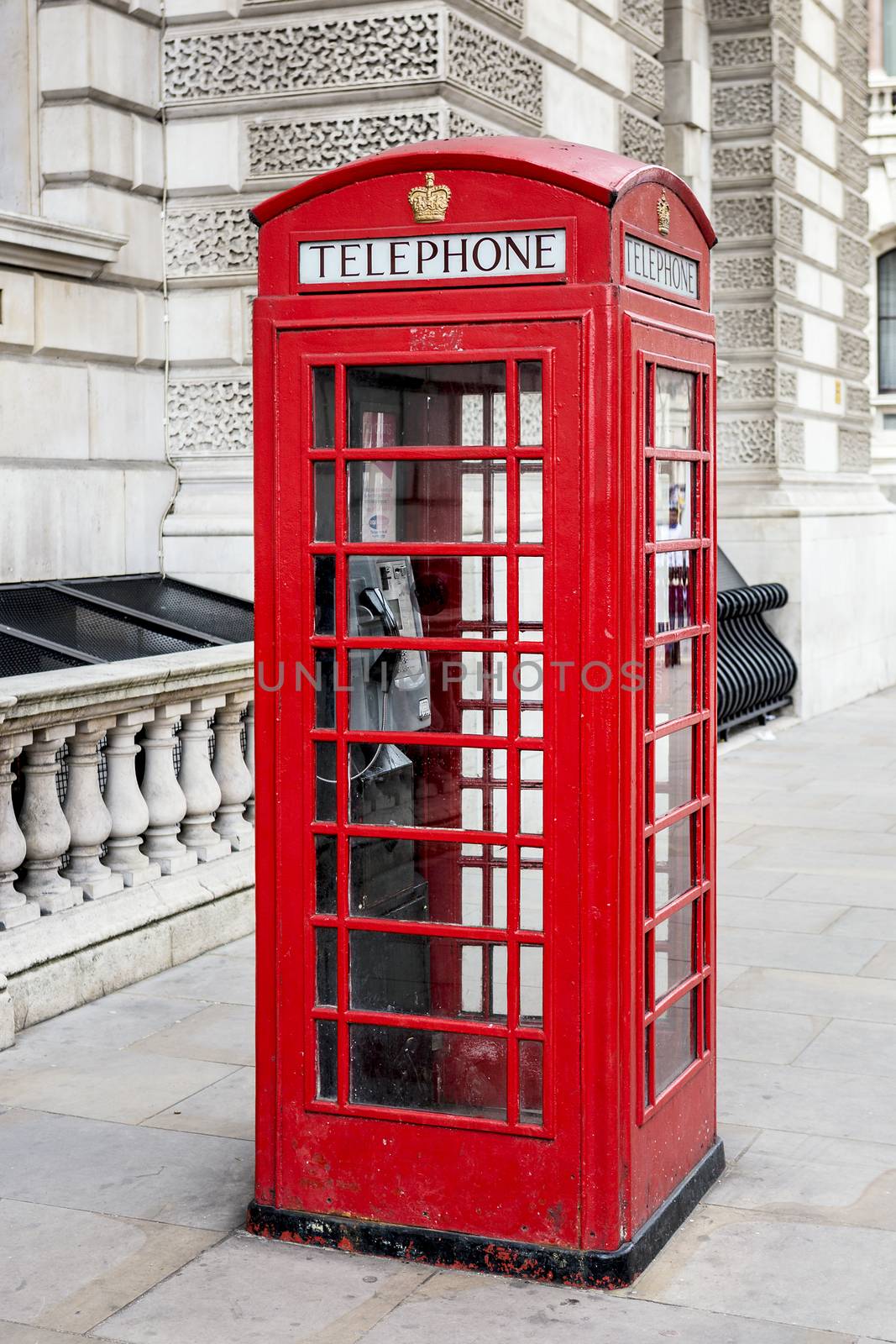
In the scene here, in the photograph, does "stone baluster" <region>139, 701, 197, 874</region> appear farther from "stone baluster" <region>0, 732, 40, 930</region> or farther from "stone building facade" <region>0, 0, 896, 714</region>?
A: "stone building facade" <region>0, 0, 896, 714</region>

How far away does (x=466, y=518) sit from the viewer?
11.4ft

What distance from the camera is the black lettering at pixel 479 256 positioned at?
11.0ft

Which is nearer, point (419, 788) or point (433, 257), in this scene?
point (433, 257)

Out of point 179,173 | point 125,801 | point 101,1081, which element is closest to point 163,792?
point 125,801

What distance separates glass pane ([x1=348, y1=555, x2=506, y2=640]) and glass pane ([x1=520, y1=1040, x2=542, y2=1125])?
33.0 inches

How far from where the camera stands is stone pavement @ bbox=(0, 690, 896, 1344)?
3.30 m

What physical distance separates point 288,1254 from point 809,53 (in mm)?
11690

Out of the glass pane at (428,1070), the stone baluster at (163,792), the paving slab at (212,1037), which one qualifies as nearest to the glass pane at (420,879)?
the glass pane at (428,1070)

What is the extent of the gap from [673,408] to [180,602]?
442cm

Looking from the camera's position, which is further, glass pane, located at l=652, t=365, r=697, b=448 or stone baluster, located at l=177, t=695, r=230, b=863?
stone baluster, located at l=177, t=695, r=230, b=863

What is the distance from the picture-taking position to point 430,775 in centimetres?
362

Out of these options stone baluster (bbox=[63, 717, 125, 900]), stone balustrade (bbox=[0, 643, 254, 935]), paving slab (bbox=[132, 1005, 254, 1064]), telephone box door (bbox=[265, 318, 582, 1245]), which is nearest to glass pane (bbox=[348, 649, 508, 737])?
telephone box door (bbox=[265, 318, 582, 1245])

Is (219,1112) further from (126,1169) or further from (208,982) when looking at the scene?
(208,982)

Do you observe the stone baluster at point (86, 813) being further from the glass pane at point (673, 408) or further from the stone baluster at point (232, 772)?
the glass pane at point (673, 408)
